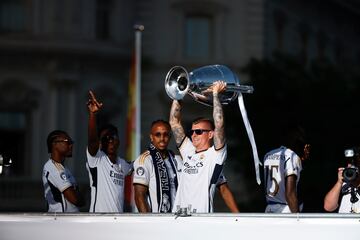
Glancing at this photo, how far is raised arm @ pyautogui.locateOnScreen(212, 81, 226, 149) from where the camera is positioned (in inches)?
400

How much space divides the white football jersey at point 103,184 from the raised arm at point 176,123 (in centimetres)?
67

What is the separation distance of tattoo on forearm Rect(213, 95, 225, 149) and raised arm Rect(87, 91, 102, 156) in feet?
3.70

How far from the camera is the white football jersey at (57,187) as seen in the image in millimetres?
11180

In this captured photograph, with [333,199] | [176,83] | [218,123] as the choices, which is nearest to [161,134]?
[176,83]

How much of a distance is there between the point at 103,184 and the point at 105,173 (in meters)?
0.09

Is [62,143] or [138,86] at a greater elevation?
[138,86]

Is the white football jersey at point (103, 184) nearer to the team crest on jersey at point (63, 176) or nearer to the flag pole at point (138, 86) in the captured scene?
the team crest on jersey at point (63, 176)

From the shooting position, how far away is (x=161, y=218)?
8.83 meters

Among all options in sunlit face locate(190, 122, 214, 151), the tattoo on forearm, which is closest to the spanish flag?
→ sunlit face locate(190, 122, 214, 151)

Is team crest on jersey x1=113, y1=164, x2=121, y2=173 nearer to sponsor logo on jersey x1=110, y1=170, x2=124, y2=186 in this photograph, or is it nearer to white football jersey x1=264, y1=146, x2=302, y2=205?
sponsor logo on jersey x1=110, y1=170, x2=124, y2=186

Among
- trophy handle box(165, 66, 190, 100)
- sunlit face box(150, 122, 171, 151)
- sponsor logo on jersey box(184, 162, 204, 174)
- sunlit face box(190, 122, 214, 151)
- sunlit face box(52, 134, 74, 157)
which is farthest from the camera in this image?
sunlit face box(52, 134, 74, 157)

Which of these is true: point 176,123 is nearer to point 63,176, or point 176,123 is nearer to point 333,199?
point 63,176

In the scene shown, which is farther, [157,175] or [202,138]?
[157,175]

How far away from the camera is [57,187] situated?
441 inches
